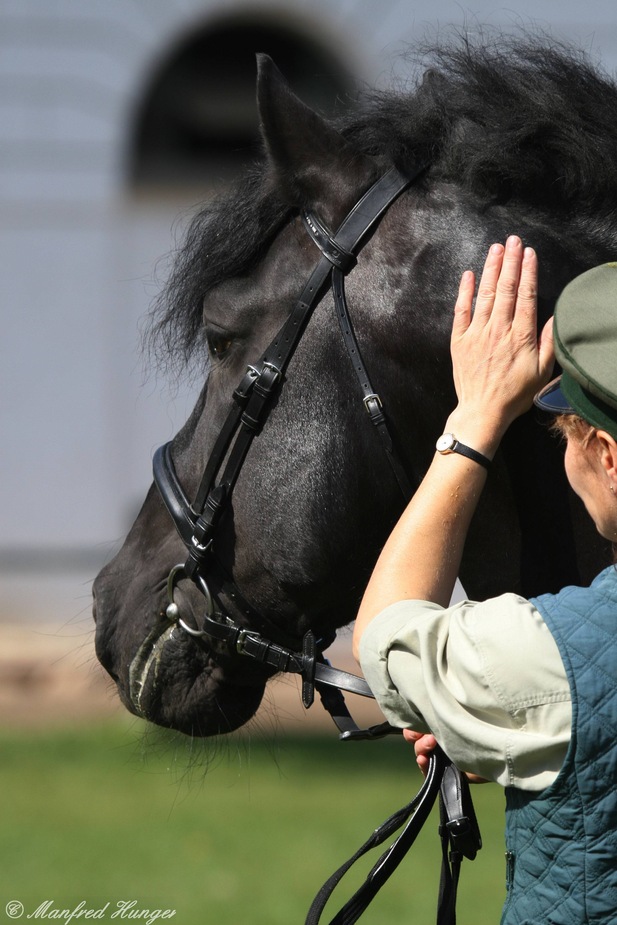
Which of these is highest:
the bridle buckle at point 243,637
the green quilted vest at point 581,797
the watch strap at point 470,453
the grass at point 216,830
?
the watch strap at point 470,453

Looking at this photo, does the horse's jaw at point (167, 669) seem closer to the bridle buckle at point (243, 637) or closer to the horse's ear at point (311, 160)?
the bridle buckle at point (243, 637)

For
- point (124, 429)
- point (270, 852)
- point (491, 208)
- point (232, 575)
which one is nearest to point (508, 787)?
point (232, 575)

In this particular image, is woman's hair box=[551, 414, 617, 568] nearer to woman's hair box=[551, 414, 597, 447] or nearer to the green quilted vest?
woman's hair box=[551, 414, 597, 447]

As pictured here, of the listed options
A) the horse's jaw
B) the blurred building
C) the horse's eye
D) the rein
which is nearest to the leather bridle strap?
the rein

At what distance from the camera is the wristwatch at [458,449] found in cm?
173

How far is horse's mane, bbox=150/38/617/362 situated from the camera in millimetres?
1988

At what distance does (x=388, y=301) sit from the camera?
6.59ft

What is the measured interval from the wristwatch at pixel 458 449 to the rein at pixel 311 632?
9.9 inches

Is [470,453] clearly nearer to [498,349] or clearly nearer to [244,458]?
[498,349]

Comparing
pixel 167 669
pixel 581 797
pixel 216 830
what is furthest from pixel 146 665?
pixel 216 830

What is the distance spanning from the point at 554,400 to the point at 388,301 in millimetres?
448
